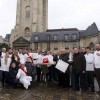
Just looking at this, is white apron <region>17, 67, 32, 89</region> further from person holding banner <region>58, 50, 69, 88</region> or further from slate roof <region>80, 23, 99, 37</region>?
slate roof <region>80, 23, 99, 37</region>

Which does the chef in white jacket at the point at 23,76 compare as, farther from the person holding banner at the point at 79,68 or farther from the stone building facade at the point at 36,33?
the stone building facade at the point at 36,33

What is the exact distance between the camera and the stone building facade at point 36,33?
70.6m

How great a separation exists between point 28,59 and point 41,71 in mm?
1619

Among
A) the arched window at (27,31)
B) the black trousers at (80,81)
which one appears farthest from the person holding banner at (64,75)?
the arched window at (27,31)

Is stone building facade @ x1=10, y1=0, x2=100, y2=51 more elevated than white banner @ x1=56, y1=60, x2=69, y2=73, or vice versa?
stone building facade @ x1=10, y1=0, x2=100, y2=51

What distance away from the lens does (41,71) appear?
54.2 ft

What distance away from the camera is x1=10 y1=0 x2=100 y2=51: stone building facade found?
232 feet

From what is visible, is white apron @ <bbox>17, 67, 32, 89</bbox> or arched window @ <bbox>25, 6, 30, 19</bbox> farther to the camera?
arched window @ <bbox>25, 6, 30, 19</bbox>

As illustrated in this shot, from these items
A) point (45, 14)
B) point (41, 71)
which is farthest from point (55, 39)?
point (41, 71)

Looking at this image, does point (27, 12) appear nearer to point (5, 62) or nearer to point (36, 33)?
point (36, 33)

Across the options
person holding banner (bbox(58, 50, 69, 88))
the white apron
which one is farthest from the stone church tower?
the white apron

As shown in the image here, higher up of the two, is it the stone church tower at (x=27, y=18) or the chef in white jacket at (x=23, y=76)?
the stone church tower at (x=27, y=18)

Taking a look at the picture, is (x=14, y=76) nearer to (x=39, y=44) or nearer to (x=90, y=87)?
(x=90, y=87)

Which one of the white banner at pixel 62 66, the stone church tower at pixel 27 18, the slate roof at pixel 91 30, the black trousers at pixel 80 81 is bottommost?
the black trousers at pixel 80 81
